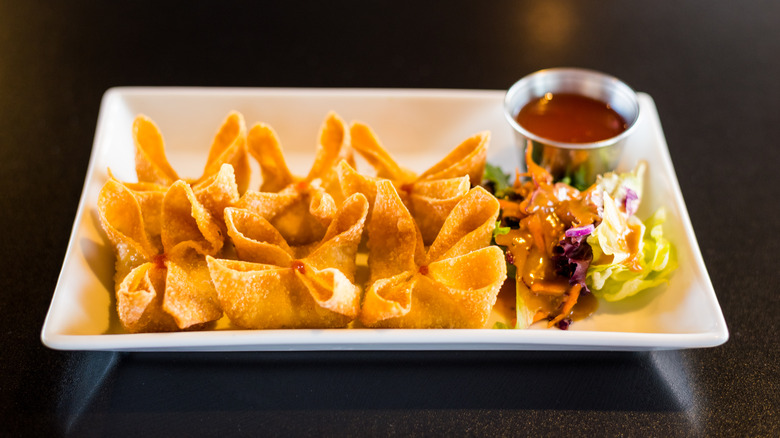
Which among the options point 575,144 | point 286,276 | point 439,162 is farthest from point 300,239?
point 575,144

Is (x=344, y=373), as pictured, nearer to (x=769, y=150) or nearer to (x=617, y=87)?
(x=617, y=87)

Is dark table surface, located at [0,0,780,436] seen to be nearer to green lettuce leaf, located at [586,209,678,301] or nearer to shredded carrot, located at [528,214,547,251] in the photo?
green lettuce leaf, located at [586,209,678,301]

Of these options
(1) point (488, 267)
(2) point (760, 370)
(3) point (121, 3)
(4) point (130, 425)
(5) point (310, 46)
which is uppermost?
(3) point (121, 3)

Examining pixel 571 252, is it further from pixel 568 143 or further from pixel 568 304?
pixel 568 143

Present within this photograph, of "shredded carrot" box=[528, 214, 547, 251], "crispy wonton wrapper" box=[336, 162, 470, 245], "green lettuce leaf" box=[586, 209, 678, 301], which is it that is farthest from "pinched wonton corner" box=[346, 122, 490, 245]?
"green lettuce leaf" box=[586, 209, 678, 301]

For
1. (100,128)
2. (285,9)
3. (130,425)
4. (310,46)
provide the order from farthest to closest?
(285,9) < (310,46) < (100,128) < (130,425)

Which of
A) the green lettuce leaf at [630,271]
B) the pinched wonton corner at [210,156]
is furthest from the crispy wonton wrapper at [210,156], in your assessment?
the green lettuce leaf at [630,271]

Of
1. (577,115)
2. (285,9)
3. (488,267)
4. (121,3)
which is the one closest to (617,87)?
(577,115)
